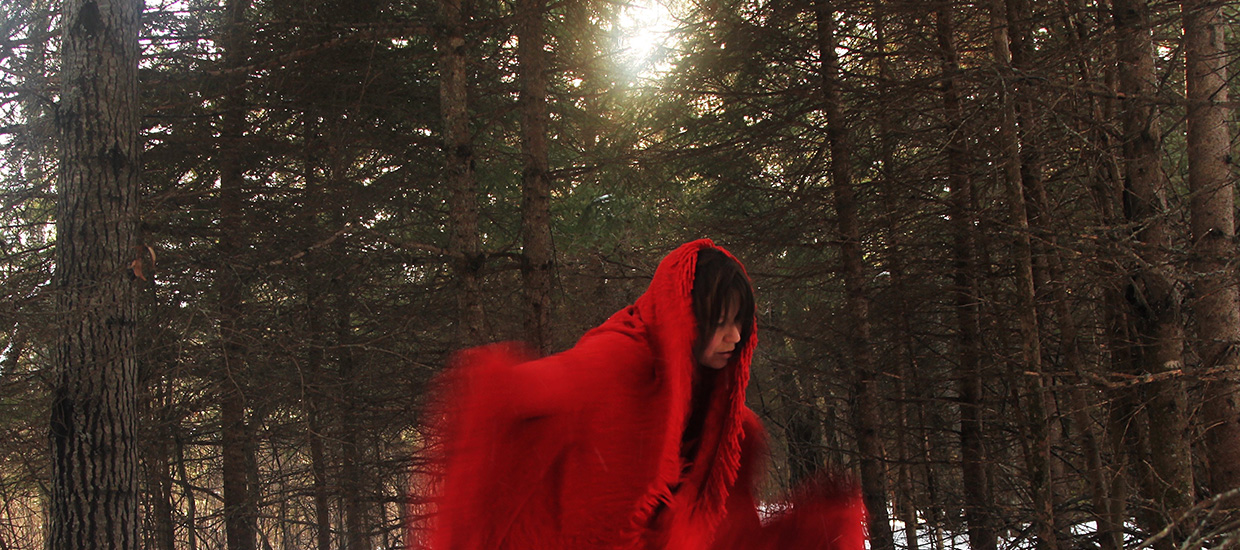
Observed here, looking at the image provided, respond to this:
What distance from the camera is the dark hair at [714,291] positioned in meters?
1.81

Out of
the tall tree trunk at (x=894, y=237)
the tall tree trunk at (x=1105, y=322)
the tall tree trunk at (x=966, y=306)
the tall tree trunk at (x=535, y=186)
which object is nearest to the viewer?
the tall tree trunk at (x=1105, y=322)

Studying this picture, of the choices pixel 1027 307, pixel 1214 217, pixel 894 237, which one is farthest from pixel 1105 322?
pixel 894 237

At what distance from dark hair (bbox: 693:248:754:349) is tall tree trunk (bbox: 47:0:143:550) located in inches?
208

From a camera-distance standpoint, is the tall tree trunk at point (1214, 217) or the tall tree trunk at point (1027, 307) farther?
the tall tree trunk at point (1027, 307)

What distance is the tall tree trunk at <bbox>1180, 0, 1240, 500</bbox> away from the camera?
416cm

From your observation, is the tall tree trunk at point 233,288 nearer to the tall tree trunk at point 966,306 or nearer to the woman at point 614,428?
the woman at point 614,428

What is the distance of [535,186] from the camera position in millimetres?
6906

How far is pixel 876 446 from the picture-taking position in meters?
7.43

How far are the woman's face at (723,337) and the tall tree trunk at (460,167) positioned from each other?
4.66m

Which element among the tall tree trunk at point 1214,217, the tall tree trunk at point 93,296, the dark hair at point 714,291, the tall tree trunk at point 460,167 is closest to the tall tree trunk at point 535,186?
the tall tree trunk at point 460,167

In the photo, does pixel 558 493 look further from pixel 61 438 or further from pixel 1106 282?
pixel 61 438

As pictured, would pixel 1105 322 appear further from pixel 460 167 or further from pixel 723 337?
pixel 460 167

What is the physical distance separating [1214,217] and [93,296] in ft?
24.5

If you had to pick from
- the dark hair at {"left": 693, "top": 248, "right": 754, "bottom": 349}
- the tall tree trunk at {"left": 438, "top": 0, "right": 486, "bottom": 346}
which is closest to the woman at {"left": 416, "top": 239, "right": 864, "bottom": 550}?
the dark hair at {"left": 693, "top": 248, "right": 754, "bottom": 349}
